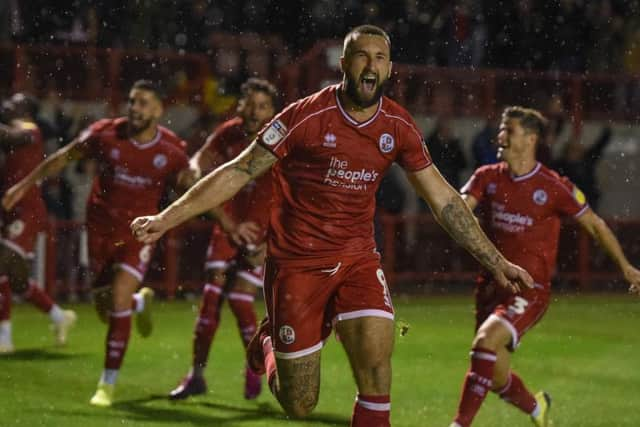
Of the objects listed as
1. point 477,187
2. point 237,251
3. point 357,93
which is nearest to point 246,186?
point 237,251

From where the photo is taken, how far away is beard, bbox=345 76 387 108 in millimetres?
6230

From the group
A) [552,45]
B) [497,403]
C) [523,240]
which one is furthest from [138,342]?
[552,45]

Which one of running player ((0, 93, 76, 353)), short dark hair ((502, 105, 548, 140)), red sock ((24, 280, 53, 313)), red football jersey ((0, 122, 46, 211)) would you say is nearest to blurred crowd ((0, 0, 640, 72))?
red football jersey ((0, 122, 46, 211))

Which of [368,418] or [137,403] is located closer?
[368,418]

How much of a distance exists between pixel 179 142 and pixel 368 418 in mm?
4140

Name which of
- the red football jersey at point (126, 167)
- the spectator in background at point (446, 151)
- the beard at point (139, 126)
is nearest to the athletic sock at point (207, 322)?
the red football jersey at point (126, 167)

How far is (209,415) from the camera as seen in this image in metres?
8.72

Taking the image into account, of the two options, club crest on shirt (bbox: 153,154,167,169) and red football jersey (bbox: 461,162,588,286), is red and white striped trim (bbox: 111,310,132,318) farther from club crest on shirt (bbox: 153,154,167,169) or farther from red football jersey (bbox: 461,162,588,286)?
red football jersey (bbox: 461,162,588,286)

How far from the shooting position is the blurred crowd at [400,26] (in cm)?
1920

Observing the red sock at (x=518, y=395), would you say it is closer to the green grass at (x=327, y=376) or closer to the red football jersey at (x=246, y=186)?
the green grass at (x=327, y=376)

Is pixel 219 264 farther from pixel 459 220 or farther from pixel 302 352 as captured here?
pixel 459 220

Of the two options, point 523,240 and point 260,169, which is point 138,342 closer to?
point 523,240

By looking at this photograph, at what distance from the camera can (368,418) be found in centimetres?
621

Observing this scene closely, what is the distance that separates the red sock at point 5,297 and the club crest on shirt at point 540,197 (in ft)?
18.8
